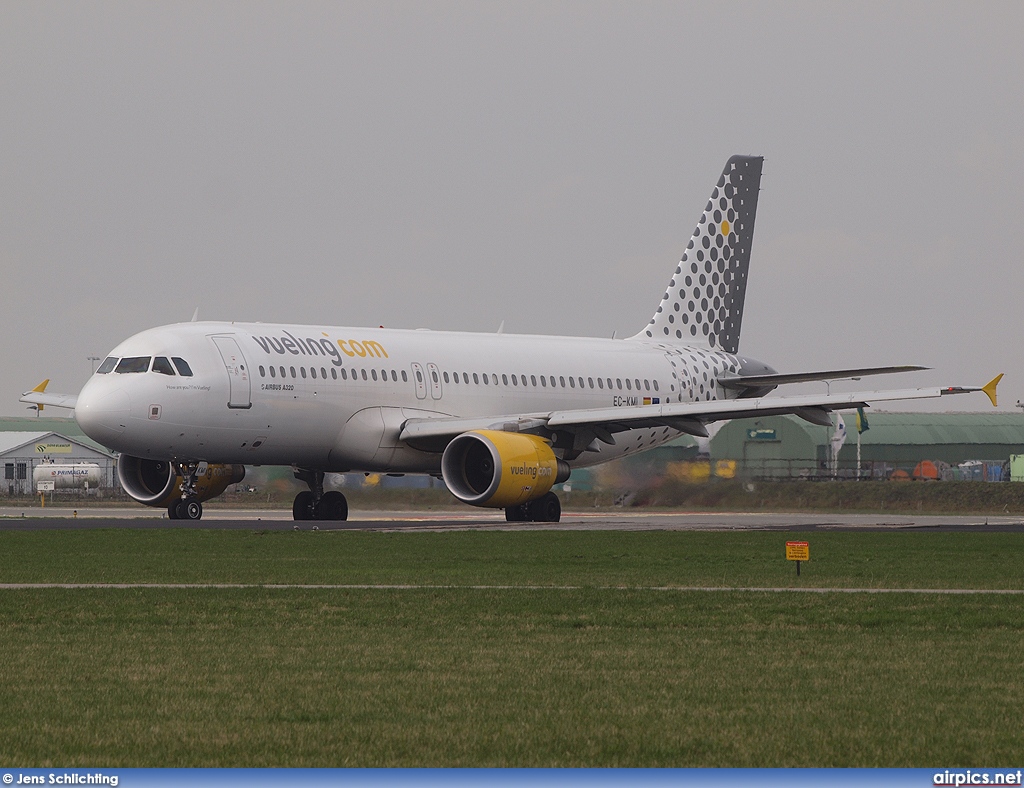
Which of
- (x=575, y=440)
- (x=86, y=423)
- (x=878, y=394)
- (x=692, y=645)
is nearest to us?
(x=692, y=645)

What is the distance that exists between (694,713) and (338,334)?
31.0 meters

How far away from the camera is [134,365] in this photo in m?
38.2

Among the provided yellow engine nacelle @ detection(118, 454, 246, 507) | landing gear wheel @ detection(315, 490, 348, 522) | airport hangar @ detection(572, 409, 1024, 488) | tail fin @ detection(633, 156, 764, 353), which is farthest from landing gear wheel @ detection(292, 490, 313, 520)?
airport hangar @ detection(572, 409, 1024, 488)

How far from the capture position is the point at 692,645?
51.3 ft

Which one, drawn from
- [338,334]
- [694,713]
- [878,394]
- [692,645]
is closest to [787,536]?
[878,394]

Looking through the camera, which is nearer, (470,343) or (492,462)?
(492,462)

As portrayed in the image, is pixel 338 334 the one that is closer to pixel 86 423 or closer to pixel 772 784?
pixel 86 423

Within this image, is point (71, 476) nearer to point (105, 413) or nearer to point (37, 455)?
point (37, 455)

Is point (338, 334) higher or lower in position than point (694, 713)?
higher

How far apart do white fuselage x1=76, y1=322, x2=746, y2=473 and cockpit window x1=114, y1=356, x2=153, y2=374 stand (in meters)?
0.04

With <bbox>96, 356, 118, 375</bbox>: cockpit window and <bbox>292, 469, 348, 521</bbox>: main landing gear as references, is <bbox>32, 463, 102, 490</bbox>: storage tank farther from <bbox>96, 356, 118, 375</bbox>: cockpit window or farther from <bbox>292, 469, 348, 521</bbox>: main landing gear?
<bbox>96, 356, 118, 375</bbox>: cockpit window

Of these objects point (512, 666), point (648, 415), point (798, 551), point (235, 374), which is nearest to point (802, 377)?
point (648, 415)

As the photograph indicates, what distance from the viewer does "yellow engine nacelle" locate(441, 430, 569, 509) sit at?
38.4 m

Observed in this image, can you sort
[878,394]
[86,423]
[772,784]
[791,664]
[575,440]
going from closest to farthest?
[772,784] < [791,664] < [86,423] < [878,394] < [575,440]
